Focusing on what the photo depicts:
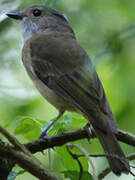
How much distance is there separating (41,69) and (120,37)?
2.89 m

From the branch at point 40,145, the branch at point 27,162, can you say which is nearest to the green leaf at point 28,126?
the branch at point 40,145

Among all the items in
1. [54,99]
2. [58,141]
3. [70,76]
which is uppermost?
[58,141]

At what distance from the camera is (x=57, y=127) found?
6.95 feet

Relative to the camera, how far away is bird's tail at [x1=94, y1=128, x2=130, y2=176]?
2.21 metres

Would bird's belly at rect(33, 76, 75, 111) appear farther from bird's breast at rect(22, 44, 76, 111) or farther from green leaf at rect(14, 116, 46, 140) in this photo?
green leaf at rect(14, 116, 46, 140)

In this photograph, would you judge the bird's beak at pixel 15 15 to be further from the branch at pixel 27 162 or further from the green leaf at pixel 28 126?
the branch at pixel 27 162

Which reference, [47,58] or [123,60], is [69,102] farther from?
[123,60]

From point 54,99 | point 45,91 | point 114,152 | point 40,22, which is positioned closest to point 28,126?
point 114,152

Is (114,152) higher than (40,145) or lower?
lower

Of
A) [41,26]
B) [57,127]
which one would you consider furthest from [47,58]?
[57,127]

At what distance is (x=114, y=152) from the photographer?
2453 mm

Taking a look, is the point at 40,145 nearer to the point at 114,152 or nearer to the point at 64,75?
the point at 114,152

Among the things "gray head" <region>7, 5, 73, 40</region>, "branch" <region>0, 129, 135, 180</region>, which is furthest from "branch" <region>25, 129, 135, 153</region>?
"gray head" <region>7, 5, 73, 40</region>

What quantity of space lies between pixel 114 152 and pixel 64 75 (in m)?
1.36
